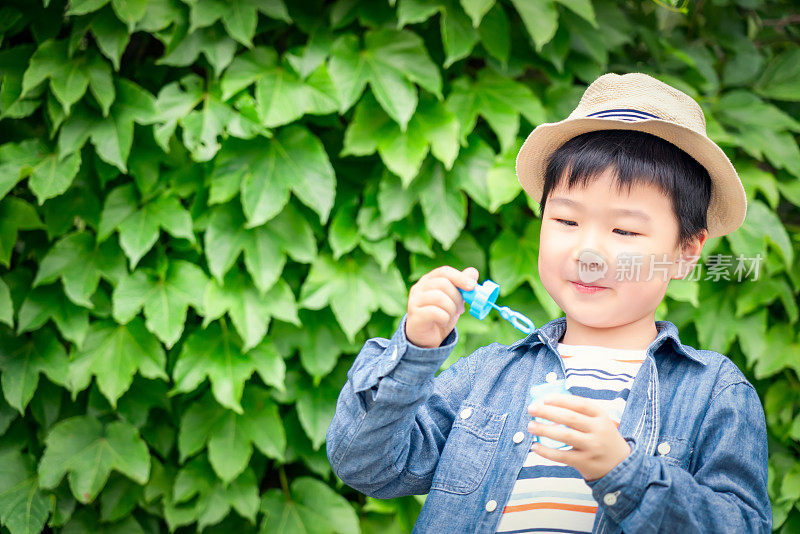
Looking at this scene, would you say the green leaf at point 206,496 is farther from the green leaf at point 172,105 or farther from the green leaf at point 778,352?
the green leaf at point 778,352

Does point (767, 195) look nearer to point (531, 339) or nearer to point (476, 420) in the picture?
point (531, 339)

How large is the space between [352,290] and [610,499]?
0.93 metres

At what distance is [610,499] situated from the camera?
67 cm

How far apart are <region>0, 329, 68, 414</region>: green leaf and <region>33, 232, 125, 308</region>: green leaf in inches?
4.7

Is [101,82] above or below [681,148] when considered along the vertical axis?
below

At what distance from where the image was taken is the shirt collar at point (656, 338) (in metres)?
0.83

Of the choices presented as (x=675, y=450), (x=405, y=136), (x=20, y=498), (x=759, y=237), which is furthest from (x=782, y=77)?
(x=20, y=498)

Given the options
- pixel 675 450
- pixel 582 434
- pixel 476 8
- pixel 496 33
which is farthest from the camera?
pixel 496 33

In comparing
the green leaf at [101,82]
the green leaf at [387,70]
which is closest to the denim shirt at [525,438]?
the green leaf at [387,70]

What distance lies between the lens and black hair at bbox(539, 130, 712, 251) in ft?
2.67

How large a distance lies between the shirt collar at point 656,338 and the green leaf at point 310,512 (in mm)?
869

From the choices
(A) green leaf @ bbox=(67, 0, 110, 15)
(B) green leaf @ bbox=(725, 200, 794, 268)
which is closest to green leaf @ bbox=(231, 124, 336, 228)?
(A) green leaf @ bbox=(67, 0, 110, 15)

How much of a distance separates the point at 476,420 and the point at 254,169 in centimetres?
83

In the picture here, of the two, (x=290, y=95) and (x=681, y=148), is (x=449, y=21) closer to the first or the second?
(x=290, y=95)
